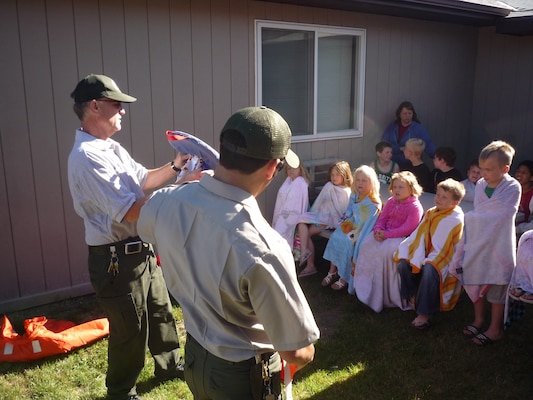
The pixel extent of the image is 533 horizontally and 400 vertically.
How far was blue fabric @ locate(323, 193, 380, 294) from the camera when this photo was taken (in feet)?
16.3

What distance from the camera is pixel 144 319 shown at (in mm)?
3088

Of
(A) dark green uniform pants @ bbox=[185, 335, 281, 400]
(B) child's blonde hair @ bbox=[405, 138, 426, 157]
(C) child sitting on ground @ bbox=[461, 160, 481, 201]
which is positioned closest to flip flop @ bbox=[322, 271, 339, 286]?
(C) child sitting on ground @ bbox=[461, 160, 481, 201]

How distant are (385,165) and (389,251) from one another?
6.29ft

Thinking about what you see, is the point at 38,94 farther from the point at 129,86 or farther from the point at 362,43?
the point at 362,43

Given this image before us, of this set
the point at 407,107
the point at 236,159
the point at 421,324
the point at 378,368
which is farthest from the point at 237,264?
the point at 407,107

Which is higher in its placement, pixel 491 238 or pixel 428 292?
pixel 491 238

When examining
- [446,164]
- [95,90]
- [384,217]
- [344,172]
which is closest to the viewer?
[95,90]

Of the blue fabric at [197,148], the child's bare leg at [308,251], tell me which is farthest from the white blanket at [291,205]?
the blue fabric at [197,148]

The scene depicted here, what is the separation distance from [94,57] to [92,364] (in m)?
2.67

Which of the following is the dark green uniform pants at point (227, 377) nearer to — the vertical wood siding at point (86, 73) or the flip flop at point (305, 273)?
the vertical wood siding at point (86, 73)

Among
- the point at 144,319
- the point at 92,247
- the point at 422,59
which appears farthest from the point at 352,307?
the point at 422,59

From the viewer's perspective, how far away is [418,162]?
20.8ft

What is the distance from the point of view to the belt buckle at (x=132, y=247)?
2879 millimetres

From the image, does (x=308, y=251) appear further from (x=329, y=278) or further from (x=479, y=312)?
(x=479, y=312)
